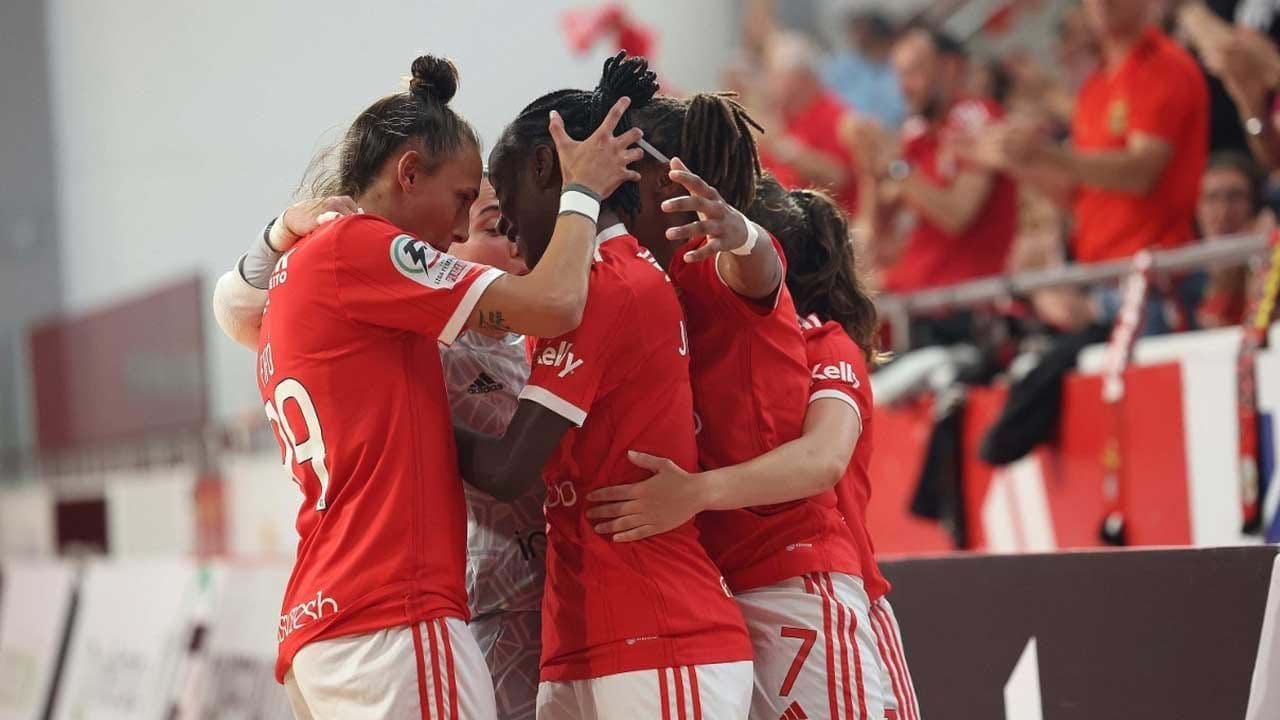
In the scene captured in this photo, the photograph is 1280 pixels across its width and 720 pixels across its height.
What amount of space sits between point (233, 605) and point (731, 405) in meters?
3.90

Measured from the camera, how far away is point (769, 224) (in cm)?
304

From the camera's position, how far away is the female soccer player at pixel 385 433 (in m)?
2.38

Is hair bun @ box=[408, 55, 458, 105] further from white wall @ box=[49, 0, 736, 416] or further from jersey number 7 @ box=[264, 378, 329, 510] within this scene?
white wall @ box=[49, 0, 736, 416]

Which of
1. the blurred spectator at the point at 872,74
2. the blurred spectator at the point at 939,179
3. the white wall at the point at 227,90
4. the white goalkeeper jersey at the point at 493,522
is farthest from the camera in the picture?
the white wall at the point at 227,90

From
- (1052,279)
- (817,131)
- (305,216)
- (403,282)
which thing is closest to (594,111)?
(403,282)

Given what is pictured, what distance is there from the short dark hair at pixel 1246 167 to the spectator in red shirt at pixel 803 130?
2856 millimetres

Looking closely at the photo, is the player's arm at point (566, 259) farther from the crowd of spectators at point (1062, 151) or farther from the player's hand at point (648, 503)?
the crowd of spectators at point (1062, 151)

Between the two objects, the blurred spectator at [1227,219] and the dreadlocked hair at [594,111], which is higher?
the blurred spectator at [1227,219]

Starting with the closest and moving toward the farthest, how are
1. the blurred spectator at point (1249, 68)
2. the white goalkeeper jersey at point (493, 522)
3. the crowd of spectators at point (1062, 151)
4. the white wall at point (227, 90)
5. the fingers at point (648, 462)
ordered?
the fingers at point (648, 462)
the white goalkeeper jersey at point (493, 522)
the blurred spectator at point (1249, 68)
the crowd of spectators at point (1062, 151)
the white wall at point (227, 90)

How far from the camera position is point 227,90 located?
13375mm

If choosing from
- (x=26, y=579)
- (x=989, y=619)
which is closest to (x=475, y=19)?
(x=26, y=579)

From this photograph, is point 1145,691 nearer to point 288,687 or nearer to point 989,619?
point 989,619

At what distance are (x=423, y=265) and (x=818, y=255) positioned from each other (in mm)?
1005

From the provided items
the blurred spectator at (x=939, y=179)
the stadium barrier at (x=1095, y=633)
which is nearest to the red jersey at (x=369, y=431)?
the stadium barrier at (x=1095, y=633)
